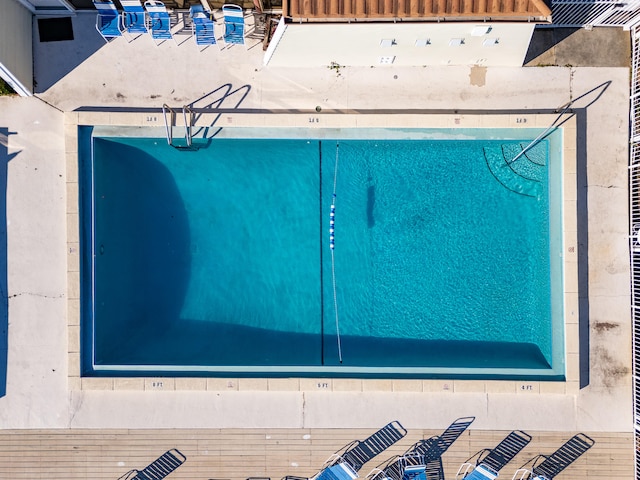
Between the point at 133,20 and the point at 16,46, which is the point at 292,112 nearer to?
the point at 133,20

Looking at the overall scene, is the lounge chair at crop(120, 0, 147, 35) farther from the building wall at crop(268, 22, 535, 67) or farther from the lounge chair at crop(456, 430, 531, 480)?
the lounge chair at crop(456, 430, 531, 480)

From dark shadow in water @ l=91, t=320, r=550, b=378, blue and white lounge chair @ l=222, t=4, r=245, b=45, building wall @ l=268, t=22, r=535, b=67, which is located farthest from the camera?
dark shadow in water @ l=91, t=320, r=550, b=378

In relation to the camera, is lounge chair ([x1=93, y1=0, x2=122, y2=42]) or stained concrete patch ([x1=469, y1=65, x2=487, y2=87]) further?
stained concrete patch ([x1=469, y1=65, x2=487, y2=87])

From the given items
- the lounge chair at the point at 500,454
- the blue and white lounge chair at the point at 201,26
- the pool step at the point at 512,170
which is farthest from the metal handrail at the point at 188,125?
the lounge chair at the point at 500,454

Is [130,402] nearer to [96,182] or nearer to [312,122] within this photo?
[96,182]

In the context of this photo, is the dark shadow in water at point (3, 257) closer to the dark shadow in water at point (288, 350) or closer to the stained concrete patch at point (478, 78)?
the dark shadow in water at point (288, 350)

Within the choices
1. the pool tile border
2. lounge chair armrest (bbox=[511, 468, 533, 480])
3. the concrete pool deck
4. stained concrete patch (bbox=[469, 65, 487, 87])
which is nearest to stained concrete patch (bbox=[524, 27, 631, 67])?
the concrete pool deck
